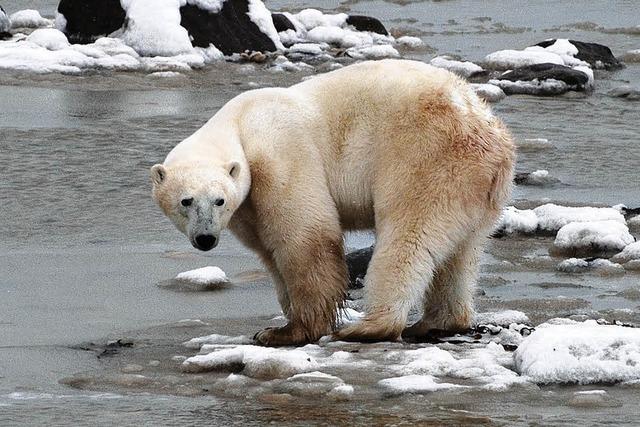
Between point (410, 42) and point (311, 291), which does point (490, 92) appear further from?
point (311, 291)

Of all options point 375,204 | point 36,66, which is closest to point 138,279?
point 375,204

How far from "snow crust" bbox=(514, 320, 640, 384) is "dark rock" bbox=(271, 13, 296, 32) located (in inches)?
522

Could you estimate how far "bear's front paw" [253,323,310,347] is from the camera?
6051mm

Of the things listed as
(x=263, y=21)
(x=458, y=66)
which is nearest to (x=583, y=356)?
(x=458, y=66)

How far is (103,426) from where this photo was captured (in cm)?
463

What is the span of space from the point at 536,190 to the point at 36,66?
292 inches

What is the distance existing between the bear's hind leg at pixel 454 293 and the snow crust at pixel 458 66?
9.92m

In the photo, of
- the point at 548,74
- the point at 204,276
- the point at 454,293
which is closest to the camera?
the point at 454,293

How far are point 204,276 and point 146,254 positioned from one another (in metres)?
0.84

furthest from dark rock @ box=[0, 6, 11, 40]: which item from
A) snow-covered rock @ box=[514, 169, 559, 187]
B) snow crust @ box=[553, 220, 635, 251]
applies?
snow crust @ box=[553, 220, 635, 251]

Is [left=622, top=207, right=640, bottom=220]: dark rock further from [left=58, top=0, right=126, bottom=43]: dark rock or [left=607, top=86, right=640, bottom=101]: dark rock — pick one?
[left=58, top=0, right=126, bottom=43]: dark rock

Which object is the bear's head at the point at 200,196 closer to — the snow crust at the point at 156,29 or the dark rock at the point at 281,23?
the snow crust at the point at 156,29

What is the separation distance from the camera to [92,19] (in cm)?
1700

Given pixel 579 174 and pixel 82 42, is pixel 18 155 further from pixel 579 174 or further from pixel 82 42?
pixel 82 42
